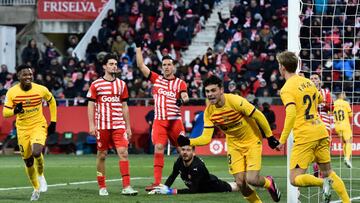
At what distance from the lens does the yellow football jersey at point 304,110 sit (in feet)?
43.2

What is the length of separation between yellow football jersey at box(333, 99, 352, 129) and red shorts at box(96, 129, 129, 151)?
9.70 m

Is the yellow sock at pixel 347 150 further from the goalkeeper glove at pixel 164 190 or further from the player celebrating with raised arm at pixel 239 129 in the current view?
the player celebrating with raised arm at pixel 239 129

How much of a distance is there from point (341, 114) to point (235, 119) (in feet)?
40.9

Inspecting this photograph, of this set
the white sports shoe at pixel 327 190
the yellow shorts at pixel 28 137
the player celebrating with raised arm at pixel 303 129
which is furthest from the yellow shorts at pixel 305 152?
the yellow shorts at pixel 28 137

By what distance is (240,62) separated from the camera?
1359 inches

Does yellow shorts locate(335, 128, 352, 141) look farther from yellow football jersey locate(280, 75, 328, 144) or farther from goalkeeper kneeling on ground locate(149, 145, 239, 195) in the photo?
yellow football jersey locate(280, 75, 328, 144)

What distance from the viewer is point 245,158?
44.7ft

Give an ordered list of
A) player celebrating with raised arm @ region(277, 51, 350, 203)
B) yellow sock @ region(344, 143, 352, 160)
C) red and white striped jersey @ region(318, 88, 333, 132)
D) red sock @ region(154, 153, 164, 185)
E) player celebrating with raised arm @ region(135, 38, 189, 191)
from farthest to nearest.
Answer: yellow sock @ region(344, 143, 352, 160)
red and white striped jersey @ region(318, 88, 333, 132)
player celebrating with raised arm @ region(135, 38, 189, 191)
red sock @ region(154, 153, 164, 185)
player celebrating with raised arm @ region(277, 51, 350, 203)

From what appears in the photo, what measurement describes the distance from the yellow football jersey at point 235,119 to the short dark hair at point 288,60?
0.71m

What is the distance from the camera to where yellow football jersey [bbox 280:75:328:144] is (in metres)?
13.2

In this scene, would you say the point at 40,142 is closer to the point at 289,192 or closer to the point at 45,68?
the point at 289,192

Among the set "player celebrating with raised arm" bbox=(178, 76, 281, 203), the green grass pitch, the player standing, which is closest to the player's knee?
the green grass pitch

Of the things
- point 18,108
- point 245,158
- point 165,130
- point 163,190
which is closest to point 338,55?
point 165,130

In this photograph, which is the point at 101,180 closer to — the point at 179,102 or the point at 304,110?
the point at 179,102
